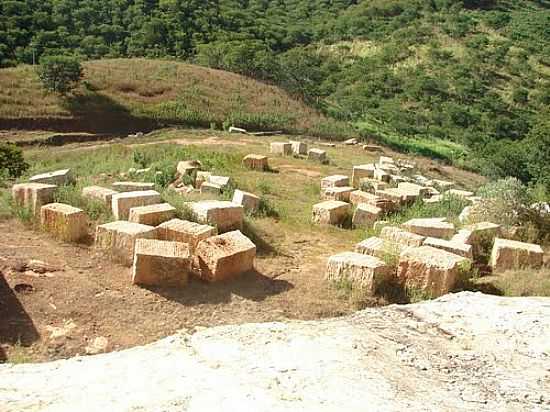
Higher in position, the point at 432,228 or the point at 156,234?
the point at 432,228

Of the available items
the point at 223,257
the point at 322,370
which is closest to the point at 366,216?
the point at 223,257

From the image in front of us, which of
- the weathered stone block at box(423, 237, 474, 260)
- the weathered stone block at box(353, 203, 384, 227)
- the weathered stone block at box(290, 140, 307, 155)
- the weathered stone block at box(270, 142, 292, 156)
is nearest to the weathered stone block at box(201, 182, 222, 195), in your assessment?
the weathered stone block at box(353, 203, 384, 227)

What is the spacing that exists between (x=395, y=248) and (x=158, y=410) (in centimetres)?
416

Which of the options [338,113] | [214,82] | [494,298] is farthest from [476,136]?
[494,298]

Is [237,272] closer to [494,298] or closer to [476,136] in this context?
[494,298]

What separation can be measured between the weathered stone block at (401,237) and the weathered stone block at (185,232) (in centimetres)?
231

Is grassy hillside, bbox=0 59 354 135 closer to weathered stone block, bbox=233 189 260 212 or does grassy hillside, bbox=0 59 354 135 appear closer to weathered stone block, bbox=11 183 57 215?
weathered stone block, bbox=233 189 260 212

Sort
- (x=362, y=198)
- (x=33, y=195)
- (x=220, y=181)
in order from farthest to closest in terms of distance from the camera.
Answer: (x=220, y=181) → (x=362, y=198) → (x=33, y=195)

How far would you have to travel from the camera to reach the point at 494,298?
588 cm

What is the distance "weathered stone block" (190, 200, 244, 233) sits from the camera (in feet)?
24.5

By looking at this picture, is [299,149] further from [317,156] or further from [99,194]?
[99,194]

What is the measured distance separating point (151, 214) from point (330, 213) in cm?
316

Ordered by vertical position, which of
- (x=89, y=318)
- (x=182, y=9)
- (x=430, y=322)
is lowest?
(x=89, y=318)

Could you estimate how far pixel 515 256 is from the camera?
7.04m
